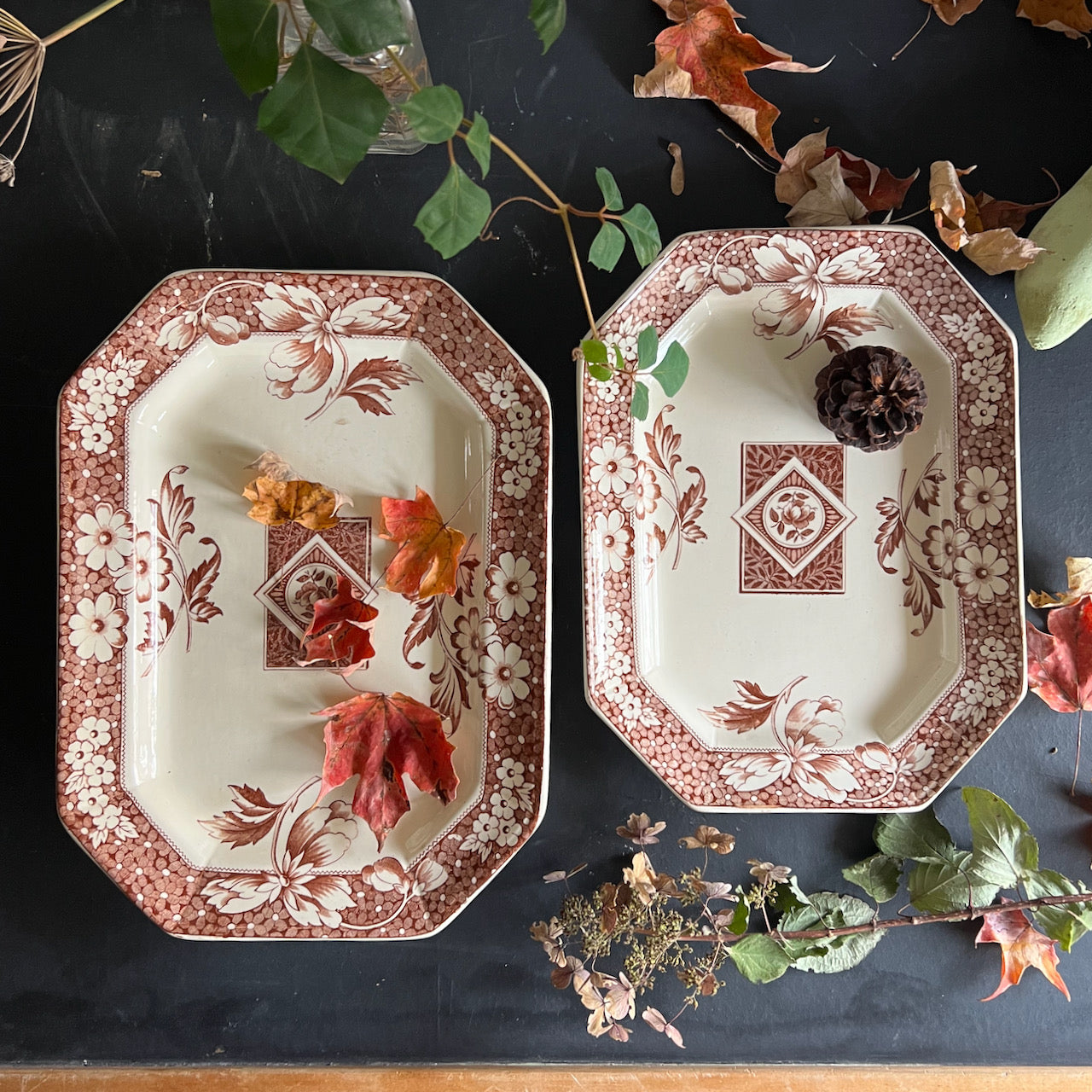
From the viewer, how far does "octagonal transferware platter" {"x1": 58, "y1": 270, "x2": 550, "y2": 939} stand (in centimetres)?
75

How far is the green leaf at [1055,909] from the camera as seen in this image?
2.53 feet

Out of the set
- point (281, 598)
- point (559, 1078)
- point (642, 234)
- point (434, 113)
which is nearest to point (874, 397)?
point (642, 234)

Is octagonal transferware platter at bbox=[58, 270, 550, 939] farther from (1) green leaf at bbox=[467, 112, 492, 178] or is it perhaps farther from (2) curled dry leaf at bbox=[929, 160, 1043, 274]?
(2) curled dry leaf at bbox=[929, 160, 1043, 274]

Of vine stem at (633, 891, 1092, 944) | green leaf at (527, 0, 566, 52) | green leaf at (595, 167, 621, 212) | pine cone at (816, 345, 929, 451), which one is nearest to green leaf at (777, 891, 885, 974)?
vine stem at (633, 891, 1092, 944)

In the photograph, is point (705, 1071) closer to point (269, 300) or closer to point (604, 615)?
point (604, 615)

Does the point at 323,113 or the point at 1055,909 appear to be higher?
the point at 323,113

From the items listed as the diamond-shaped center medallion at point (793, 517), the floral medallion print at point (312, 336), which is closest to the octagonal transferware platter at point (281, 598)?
the floral medallion print at point (312, 336)

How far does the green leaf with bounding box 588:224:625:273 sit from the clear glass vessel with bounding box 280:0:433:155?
18cm

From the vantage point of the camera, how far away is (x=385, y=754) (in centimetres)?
77

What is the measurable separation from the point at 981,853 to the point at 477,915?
50cm

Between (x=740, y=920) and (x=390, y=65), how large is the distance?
822 millimetres

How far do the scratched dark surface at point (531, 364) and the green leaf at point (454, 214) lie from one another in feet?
1.03

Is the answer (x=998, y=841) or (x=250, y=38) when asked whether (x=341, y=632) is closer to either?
(x=250, y=38)

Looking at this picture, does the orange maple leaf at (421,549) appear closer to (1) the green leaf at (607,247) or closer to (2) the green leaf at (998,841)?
(1) the green leaf at (607,247)
